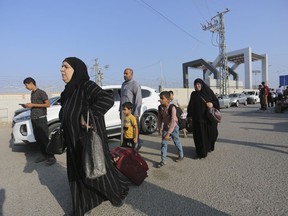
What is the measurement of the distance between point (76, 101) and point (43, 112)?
3.26 meters

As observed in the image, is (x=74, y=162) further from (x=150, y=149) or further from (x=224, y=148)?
(x=224, y=148)

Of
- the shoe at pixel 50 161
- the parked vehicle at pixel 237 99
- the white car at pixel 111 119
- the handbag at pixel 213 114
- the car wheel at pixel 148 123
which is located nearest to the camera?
the handbag at pixel 213 114

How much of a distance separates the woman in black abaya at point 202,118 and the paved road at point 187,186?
0.96 ft

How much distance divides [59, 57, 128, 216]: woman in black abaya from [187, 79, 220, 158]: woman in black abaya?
9.33ft

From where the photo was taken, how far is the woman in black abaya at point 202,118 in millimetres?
5645

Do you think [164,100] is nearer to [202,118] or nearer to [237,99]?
[202,118]

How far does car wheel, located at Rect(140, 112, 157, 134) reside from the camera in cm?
898

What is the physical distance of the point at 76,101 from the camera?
304 centimetres

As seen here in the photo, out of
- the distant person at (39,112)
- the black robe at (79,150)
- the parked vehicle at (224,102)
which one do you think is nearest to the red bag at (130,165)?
the black robe at (79,150)

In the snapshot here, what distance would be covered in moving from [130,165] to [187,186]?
970 mm

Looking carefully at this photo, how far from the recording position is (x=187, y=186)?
4.07 metres

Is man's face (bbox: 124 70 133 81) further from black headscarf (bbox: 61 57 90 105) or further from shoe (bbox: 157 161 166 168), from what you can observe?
black headscarf (bbox: 61 57 90 105)

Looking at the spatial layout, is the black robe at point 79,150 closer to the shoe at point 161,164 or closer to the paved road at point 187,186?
the paved road at point 187,186

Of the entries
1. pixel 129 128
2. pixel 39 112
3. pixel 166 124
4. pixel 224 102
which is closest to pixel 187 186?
pixel 166 124
